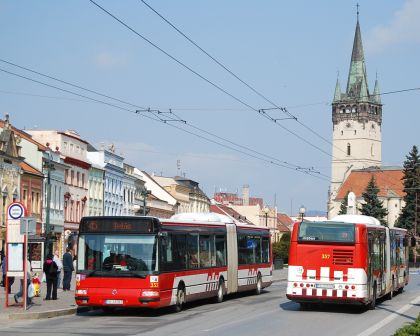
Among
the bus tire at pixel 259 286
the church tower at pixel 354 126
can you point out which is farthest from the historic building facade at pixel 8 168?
the church tower at pixel 354 126

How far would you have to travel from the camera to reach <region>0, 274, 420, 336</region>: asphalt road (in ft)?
65.3

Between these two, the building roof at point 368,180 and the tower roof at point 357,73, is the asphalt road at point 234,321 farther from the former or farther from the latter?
the tower roof at point 357,73

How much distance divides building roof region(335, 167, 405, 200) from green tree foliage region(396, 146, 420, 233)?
65414 mm

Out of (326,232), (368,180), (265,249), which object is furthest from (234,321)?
(368,180)

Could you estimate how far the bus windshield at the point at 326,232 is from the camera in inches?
1029

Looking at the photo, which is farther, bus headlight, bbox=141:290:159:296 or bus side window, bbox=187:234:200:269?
bus side window, bbox=187:234:200:269

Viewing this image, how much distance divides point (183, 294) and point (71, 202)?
2010 inches

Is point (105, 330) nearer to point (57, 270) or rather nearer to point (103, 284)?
point (103, 284)

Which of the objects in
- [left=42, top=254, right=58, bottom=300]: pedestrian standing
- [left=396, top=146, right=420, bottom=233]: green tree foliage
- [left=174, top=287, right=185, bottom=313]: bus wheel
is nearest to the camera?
[left=174, top=287, right=185, bottom=313]: bus wheel

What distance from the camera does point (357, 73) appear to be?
192 metres

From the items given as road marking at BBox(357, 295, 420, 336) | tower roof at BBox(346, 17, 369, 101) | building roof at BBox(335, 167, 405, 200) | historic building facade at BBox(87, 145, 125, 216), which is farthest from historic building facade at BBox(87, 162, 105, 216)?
tower roof at BBox(346, 17, 369, 101)

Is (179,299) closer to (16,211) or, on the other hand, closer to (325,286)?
(325,286)

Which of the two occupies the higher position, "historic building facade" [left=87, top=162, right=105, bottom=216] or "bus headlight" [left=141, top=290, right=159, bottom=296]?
"historic building facade" [left=87, top=162, right=105, bottom=216]

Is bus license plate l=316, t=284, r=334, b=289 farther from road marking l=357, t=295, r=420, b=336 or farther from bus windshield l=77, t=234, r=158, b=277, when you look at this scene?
bus windshield l=77, t=234, r=158, b=277
